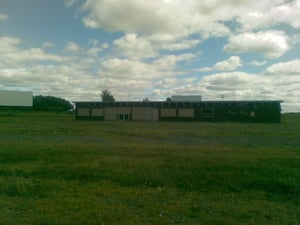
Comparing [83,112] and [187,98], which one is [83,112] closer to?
[83,112]

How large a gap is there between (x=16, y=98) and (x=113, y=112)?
54.7 metres

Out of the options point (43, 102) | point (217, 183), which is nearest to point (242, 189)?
point (217, 183)

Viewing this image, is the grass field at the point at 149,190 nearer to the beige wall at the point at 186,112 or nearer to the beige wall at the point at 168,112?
the beige wall at the point at 186,112

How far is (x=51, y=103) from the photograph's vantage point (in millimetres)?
111188

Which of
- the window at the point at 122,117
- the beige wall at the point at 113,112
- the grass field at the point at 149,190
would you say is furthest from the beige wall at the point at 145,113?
the grass field at the point at 149,190

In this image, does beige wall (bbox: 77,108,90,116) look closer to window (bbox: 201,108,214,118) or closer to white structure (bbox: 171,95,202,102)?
white structure (bbox: 171,95,202,102)

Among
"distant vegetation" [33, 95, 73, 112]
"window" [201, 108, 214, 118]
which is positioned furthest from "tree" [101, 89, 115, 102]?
"window" [201, 108, 214, 118]

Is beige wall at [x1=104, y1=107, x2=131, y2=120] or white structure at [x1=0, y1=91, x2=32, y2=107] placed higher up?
white structure at [x1=0, y1=91, x2=32, y2=107]

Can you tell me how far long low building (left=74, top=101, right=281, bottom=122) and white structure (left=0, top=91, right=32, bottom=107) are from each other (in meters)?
46.2

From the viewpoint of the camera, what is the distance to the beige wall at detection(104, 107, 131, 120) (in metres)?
55.3

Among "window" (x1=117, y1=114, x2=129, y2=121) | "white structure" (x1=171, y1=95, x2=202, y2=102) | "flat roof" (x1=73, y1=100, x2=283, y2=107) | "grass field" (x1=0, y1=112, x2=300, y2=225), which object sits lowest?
"grass field" (x1=0, y1=112, x2=300, y2=225)

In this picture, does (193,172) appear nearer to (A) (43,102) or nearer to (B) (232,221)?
(B) (232,221)

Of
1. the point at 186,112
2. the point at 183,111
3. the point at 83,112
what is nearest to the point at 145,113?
the point at 183,111

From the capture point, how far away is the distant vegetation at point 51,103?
104925mm
